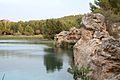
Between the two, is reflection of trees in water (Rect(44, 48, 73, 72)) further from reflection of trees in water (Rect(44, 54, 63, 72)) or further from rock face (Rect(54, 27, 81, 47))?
rock face (Rect(54, 27, 81, 47))

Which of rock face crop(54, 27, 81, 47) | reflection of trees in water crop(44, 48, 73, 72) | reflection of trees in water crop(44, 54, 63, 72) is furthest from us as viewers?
A: rock face crop(54, 27, 81, 47)

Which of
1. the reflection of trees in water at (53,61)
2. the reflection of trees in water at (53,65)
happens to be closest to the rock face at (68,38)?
the reflection of trees in water at (53,61)

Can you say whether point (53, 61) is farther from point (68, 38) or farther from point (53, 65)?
point (68, 38)

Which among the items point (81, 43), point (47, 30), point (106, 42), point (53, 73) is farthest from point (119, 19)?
point (47, 30)

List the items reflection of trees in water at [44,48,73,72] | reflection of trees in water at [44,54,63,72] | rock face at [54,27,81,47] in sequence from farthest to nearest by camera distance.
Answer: rock face at [54,27,81,47], reflection of trees in water at [44,48,73,72], reflection of trees in water at [44,54,63,72]

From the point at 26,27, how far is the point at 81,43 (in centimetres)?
7976

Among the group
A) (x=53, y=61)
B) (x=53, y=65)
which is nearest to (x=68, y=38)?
(x=53, y=61)

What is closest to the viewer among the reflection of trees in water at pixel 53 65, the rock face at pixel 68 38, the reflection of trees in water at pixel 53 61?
the reflection of trees in water at pixel 53 65

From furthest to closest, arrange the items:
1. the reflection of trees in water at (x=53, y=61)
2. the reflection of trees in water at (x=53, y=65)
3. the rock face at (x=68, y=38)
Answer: the rock face at (x=68, y=38) → the reflection of trees in water at (x=53, y=61) → the reflection of trees in water at (x=53, y=65)

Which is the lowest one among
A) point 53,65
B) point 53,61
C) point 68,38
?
point 53,61

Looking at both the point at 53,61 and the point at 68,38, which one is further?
the point at 68,38

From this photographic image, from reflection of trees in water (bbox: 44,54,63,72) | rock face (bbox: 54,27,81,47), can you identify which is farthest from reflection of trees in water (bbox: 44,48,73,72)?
rock face (bbox: 54,27,81,47)

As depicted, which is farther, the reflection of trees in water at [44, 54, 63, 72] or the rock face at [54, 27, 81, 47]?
the rock face at [54, 27, 81, 47]

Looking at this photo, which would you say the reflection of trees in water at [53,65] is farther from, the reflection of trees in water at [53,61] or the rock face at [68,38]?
the rock face at [68,38]
